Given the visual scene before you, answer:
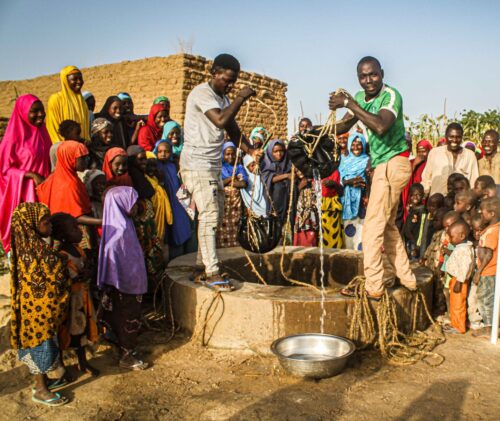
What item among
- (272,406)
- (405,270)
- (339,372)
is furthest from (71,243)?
(405,270)

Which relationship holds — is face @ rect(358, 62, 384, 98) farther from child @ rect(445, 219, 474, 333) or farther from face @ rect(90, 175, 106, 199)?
face @ rect(90, 175, 106, 199)

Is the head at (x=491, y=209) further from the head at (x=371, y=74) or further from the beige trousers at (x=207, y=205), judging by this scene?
the beige trousers at (x=207, y=205)

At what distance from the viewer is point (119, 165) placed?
430 centimetres

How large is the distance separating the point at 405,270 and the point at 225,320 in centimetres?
155

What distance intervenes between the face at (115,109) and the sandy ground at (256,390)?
9.04 ft

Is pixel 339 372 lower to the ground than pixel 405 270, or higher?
lower

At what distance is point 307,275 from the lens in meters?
5.52

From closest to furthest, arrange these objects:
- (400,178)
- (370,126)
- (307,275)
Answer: (370,126)
(400,178)
(307,275)

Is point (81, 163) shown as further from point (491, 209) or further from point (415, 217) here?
point (415, 217)

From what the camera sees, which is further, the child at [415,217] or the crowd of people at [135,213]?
the child at [415,217]


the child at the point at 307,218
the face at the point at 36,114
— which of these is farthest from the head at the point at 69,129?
the child at the point at 307,218

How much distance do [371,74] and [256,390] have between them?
2.44 metres

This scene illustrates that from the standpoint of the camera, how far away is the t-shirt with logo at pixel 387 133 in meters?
3.79

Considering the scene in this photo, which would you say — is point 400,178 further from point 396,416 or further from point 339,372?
point 396,416
